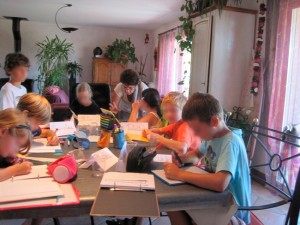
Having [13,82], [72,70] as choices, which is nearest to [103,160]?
[13,82]

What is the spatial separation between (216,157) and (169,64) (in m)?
4.52

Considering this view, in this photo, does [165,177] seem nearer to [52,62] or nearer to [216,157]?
[216,157]

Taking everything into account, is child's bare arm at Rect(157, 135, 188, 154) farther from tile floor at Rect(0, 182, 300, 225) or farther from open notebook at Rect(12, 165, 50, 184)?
tile floor at Rect(0, 182, 300, 225)

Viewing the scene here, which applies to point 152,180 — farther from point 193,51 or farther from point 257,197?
point 193,51

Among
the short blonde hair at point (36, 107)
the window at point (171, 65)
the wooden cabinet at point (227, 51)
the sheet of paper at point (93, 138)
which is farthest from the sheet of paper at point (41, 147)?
the window at point (171, 65)

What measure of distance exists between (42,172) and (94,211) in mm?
413

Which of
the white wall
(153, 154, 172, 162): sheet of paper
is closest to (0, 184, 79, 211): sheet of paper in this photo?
(153, 154, 172, 162): sheet of paper

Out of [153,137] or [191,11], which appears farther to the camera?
[191,11]

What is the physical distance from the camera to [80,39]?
6.64 metres

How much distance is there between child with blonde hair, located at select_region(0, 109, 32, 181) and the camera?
1.15m

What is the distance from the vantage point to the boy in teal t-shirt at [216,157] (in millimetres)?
1084

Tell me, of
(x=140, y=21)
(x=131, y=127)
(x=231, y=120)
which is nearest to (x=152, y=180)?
(x=131, y=127)

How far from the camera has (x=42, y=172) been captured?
1.18 m

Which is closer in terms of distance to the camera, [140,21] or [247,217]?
[247,217]
